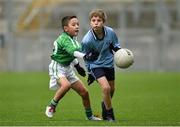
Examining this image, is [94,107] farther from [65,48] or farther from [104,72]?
[65,48]

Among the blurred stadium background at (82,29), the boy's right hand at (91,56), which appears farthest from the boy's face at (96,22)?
the blurred stadium background at (82,29)

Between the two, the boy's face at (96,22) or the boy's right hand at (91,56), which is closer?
the boy's right hand at (91,56)

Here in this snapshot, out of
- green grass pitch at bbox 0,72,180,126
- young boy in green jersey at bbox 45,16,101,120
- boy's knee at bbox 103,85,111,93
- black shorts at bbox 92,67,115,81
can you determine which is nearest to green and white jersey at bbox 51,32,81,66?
young boy in green jersey at bbox 45,16,101,120

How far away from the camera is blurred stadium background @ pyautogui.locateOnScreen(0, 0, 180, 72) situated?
39469mm

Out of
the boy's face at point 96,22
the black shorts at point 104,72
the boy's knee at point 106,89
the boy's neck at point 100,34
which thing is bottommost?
the boy's knee at point 106,89

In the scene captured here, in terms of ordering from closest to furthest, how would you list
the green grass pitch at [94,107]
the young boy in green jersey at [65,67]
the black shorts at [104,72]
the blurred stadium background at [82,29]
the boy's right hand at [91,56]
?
the boy's right hand at [91,56] < the green grass pitch at [94,107] < the black shorts at [104,72] < the young boy in green jersey at [65,67] < the blurred stadium background at [82,29]

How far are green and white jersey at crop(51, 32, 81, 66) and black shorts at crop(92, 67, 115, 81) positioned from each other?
0.43 m

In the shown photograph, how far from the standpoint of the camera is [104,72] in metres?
12.7

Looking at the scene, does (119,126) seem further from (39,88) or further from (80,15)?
(80,15)

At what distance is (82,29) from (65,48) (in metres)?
26.5

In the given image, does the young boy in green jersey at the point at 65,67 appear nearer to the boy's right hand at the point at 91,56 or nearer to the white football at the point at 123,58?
the boy's right hand at the point at 91,56

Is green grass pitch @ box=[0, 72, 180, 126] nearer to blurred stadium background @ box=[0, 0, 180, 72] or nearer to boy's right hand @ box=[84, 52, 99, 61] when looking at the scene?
boy's right hand @ box=[84, 52, 99, 61]

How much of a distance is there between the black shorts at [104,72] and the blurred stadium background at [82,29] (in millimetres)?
26424

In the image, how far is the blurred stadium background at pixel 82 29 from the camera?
39469mm
